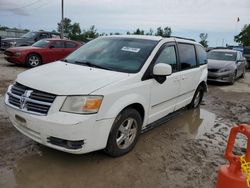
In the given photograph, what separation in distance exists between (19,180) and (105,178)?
1.03m

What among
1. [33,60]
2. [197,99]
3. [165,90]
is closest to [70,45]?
[33,60]

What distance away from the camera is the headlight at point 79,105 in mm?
3334

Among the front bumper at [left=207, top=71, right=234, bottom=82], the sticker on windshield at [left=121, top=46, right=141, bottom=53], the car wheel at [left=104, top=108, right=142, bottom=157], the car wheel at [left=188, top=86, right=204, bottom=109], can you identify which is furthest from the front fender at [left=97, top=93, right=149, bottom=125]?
the front bumper at [left=207, top=71, right=234, bottom=82]

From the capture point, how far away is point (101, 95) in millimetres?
3424

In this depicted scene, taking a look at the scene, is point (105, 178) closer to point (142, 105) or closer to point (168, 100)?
point (142, 105)

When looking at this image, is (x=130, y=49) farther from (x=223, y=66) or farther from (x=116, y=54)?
(x=223, y=66)

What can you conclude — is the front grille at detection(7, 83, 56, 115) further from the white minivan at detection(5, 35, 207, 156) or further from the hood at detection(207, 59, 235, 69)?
the hood at detection(207, 59, 235, 69)

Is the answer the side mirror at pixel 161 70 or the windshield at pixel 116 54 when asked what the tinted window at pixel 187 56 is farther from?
the side mirror at pixel 161 70

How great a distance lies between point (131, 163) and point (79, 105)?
1.18 meters

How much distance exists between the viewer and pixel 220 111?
23.8ft

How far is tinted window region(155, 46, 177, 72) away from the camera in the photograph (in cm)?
464

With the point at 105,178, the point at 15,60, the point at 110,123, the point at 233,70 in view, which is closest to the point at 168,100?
the point at 110,123

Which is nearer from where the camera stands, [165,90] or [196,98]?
[165,90]

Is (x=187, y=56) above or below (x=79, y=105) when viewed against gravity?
above
